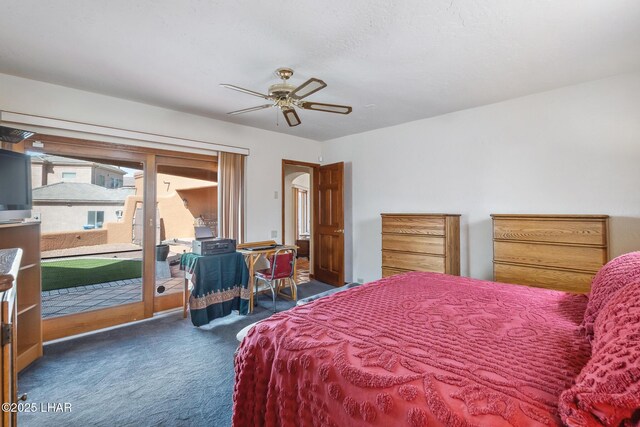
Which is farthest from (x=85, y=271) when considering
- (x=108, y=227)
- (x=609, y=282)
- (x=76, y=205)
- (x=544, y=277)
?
(x=544, y=277)

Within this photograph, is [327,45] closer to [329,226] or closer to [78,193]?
[78,193]

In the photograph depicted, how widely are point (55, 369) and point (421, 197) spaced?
4.06m

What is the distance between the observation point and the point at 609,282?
4.24 ft

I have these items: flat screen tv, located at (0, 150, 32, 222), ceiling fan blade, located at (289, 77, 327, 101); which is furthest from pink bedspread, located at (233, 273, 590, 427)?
flat screen tv, located at (0, 150, 32, 222)

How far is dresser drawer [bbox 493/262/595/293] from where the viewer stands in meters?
2.48

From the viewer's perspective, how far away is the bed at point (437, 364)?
760mm

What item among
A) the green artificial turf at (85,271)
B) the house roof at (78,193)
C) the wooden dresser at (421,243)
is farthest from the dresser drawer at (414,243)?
the house roof at (78,193)

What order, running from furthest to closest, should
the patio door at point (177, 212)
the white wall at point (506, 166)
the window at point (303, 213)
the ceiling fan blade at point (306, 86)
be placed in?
the window at point (303, 213), the patio door at point (177, 212), the white wall at point (506, 166), the ceiling fan blade at point (306, 86)

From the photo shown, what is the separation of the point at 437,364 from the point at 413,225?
8.67ft

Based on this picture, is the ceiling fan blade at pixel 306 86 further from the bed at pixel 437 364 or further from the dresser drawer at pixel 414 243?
the dresser drawer at pixel 414 243

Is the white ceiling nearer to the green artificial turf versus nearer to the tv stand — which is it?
the tv stand

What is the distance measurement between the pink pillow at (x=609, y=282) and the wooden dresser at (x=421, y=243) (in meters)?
1.83

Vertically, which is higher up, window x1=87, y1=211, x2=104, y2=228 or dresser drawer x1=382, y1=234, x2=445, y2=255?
window x1=87, y1=211, x2=104, y2=228

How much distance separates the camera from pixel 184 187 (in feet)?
12.5
